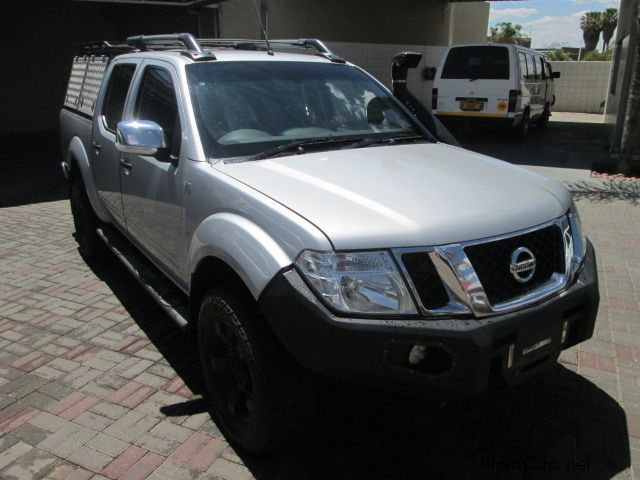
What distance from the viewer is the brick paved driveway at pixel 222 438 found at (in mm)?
2689

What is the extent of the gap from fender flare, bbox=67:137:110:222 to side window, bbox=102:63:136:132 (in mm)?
513

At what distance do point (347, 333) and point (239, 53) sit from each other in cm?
237

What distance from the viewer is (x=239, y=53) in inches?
148

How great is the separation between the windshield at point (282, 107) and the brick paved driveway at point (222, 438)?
145 centimetres

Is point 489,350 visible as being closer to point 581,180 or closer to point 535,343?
point 535,343

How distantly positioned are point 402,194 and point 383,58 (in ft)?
50.3

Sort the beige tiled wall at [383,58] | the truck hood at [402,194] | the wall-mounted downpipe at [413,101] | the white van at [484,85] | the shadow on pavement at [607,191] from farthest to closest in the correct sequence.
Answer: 1. the beige tiled wall at [383,58]
2. the white van at [484,85]
3. the shadow on pavement at [607,191]
4. the wall-mounted downpipe at [413,101]
5. the truck hood at [402,194]

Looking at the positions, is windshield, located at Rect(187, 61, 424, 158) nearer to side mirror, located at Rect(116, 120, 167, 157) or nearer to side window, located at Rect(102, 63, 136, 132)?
side mirror, located at Rect(116, 120, 167, 157)

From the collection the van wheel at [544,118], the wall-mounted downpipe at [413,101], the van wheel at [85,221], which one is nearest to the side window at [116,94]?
the van wheel at [85,221]

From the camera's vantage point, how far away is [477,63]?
12961 millimetres

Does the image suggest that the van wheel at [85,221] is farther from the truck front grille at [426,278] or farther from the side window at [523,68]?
the side window at [523,68]

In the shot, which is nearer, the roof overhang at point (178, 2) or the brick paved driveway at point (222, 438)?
the brick paved driveway at point (222, 438)

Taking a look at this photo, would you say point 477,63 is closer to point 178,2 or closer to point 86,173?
point 178,2

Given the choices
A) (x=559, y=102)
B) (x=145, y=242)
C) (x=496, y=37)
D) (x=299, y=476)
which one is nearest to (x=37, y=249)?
(x=145, y=242)
